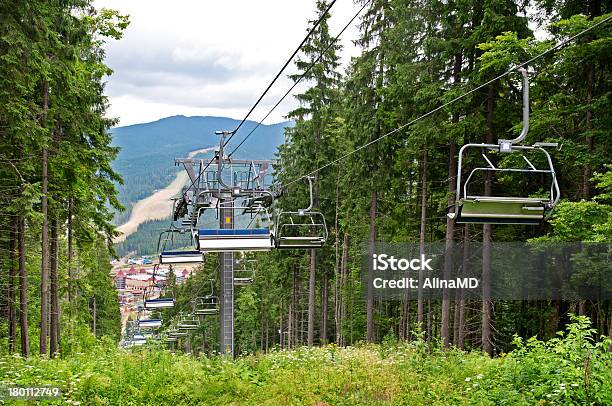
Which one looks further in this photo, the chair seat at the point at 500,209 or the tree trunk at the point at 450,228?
the tree trunk at the point at 450,228

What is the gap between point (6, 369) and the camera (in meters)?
10.9

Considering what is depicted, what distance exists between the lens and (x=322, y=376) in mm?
11398

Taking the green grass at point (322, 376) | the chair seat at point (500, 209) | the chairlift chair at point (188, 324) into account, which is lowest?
the chairlift chair at point (188, 324)

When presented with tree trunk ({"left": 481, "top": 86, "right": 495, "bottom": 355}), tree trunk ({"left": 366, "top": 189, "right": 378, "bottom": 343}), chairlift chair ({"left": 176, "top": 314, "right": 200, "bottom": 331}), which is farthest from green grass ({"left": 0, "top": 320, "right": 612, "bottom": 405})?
chairlift chair ({"left": 176, "top": 314, "right": 200, "bottom": 331})

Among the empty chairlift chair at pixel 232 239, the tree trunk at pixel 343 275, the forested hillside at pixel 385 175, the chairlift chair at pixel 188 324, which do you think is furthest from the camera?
the tree trunk at pixel 343 275

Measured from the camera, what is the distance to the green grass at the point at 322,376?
8484 millimetres

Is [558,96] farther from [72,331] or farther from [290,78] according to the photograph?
[72,331]

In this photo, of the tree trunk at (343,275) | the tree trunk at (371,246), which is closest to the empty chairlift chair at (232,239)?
the tree trunk at (371,246)

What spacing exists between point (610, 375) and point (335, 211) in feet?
84.9

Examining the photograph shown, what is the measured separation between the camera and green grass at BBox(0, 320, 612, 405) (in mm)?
8484

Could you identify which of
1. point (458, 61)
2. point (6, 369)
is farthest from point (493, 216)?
point (458, 61)

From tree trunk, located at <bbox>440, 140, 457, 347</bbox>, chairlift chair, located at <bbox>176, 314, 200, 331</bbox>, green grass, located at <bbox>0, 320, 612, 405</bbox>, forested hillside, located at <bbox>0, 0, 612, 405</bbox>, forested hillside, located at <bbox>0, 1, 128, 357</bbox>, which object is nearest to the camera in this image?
green grass, located at <bbox>0, 320, 612, 405</bbox>

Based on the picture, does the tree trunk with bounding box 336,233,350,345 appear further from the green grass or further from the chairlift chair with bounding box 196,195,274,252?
the green grass

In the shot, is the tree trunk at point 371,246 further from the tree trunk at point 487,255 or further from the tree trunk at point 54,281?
the tree trunk at point 54,281
